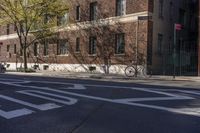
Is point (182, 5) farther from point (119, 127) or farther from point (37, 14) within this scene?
point (119, 127)

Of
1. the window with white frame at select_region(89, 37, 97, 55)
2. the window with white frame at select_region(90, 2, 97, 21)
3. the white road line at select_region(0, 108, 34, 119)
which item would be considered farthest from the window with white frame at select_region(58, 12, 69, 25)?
the white road line at select_region(0, 108, 34, 119)

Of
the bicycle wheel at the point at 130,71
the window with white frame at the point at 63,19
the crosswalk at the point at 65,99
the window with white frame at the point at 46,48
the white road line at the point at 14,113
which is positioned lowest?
the white road line at the point at 14,113

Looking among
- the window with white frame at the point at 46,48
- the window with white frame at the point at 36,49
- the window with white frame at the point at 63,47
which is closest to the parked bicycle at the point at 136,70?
the window with white frame at the point at 63,47

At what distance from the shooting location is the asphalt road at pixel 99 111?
28.3ft

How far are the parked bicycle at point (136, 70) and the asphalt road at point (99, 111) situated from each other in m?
14.1

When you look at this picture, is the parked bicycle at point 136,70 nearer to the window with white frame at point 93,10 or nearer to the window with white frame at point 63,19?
the window with white frame at point 93,10

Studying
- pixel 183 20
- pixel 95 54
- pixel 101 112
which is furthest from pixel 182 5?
pixel 101 112

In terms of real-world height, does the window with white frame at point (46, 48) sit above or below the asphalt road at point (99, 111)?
above

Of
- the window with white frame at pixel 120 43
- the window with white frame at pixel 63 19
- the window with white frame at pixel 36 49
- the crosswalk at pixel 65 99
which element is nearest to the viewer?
the crosswalk at pixel 65 99

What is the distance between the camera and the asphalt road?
8.62 m

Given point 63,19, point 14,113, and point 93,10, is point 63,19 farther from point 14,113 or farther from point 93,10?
point 14,113

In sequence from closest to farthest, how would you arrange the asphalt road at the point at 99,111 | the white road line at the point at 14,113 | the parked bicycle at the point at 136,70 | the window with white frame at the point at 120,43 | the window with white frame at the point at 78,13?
the asphalt road at the point at 99,111, the white road line at the point at 14,113, the parked bicycle at the point at 136,70, the window with white frame at the point at 120,43, the window with white frame at the point at 78,13

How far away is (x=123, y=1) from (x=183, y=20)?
708 cm

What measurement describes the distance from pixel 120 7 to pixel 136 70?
7619mm
